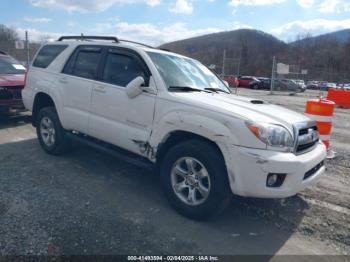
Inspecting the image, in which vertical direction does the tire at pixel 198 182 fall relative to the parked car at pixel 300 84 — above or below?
below

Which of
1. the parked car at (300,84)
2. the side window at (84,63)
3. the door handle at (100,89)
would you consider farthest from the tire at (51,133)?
the parked car at (300,84)

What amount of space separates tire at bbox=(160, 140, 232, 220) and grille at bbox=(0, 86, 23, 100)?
5512 mm

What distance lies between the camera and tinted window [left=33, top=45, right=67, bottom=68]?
18.4 feet

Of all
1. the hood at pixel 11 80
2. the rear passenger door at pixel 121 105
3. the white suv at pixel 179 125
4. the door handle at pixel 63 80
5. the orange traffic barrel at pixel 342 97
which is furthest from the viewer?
the orange traffic barrel at pixel 342 97

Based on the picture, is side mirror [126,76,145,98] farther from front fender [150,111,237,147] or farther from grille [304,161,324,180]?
grille [304,161,324,180]

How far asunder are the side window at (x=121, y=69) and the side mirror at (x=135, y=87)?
0.22 m

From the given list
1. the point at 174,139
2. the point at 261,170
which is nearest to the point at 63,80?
the point at 174,139

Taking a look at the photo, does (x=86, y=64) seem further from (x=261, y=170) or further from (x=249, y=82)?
(x=249, y=82)

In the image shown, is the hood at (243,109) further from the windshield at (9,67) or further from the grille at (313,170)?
the windshield at (9,67)

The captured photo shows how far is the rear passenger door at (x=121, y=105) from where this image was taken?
4.02 meters

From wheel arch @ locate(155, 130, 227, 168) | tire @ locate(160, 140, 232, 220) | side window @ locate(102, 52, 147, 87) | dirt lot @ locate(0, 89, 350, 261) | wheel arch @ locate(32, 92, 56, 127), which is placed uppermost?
side window @ locate(102, 52, 147, 87)

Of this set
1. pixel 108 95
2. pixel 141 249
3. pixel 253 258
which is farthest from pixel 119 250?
pixel 108 95

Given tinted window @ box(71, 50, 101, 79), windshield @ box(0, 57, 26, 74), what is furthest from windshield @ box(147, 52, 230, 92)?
windshield @ box(0, 57, 26, 74)

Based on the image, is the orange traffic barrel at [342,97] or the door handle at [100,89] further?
the orange traffic barrel at [342,97]
